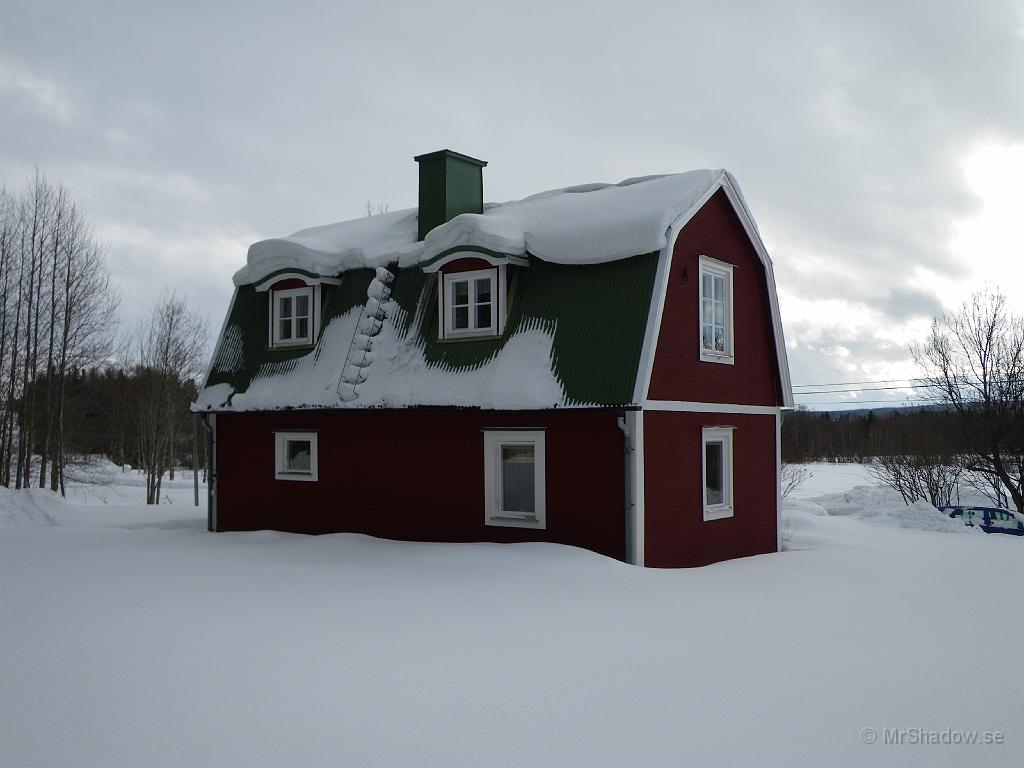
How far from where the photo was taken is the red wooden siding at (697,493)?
1259cm

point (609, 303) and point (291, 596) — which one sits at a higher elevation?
point (609, 303)

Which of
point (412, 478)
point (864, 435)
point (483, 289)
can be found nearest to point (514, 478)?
point (412, 478)

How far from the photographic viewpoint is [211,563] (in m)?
12.2

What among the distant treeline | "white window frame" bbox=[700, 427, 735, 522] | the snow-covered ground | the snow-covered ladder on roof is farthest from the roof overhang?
the distant treeline

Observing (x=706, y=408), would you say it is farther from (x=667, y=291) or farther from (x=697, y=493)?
(x=667, y=291)

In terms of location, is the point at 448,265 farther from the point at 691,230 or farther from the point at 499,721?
the point at 499,721

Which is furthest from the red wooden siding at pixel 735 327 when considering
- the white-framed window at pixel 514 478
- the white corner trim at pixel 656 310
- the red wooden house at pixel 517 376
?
the white-framed window at pixel 514 478

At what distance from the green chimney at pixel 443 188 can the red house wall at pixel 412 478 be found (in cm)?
406

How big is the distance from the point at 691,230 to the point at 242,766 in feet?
35.8

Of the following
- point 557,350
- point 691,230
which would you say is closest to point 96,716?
point 557,350

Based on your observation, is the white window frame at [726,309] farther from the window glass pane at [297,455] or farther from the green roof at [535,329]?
the window glass pane at [297,455]

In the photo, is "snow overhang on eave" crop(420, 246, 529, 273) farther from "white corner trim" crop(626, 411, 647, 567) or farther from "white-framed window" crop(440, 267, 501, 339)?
"white corner trim" crop(626, 411, 647, 567)

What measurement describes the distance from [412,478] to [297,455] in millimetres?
3105

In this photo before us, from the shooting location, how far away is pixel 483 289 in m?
14.2
